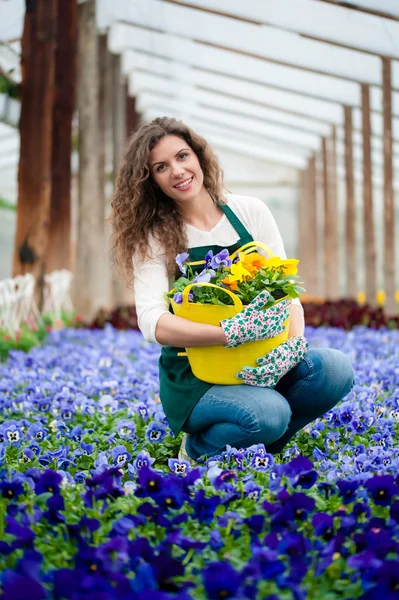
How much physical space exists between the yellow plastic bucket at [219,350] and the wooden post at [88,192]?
6.38 metres

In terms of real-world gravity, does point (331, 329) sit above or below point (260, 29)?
below

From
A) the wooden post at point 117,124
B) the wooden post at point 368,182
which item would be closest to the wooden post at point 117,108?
the wooden post at point 117,124

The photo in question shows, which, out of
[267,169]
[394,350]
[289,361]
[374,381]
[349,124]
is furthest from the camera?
[267,169]

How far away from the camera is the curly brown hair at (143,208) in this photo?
2.59m

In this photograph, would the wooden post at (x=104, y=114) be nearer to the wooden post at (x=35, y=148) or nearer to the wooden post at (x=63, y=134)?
the wooden post at (x=63, y=134)

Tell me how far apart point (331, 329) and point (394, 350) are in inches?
63.7

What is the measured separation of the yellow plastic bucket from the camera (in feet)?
7.60

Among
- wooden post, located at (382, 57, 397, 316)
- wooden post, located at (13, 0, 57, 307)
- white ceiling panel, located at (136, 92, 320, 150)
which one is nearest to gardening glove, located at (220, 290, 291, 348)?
wooden post, located at (13, 0, 57, 307)

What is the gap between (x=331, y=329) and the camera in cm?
669

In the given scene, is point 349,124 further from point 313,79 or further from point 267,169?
point 267,169

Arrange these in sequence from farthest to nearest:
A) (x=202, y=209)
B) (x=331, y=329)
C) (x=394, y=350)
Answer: (x=331, y=329) < (x=394, y=350) < (x=202, y=209)

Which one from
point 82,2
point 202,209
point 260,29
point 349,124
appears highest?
point 82,2

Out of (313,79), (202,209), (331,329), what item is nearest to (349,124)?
(313,79)

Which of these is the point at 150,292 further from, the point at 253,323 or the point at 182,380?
the point at 253,323
